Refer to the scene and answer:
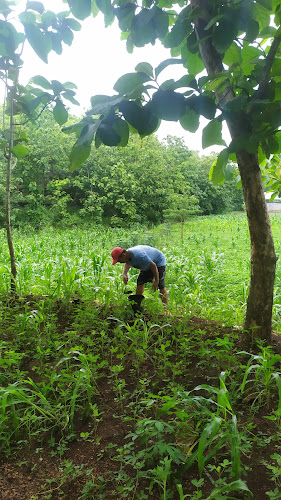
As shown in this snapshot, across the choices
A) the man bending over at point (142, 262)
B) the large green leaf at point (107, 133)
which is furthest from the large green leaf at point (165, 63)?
the man bending over at point (142, 262)

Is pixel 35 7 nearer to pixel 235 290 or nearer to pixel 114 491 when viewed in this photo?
pixel 114 491

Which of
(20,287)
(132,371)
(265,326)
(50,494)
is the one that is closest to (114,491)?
(50,494)

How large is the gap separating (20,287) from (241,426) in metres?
2.85

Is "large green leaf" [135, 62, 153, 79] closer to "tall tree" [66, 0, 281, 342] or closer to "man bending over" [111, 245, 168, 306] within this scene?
"tall tree" [66, 0, 281, 342]

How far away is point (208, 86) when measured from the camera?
1350 millimetres

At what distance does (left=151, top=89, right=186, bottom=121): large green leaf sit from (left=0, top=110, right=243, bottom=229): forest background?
51.4 ft

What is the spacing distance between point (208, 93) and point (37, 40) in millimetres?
752

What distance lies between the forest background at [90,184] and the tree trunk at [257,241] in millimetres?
14700

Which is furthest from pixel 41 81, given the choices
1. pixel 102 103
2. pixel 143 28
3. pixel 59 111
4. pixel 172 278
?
pixel 172 278

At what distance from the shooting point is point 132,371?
2.18 meters

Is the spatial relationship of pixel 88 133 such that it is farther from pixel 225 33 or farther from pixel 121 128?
pixel 225 33

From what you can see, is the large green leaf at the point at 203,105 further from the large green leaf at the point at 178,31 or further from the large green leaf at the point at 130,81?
the large green leaf at the point at 178,31

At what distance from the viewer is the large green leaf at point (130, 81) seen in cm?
100

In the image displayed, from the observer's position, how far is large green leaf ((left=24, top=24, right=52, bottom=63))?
1.33 metres
